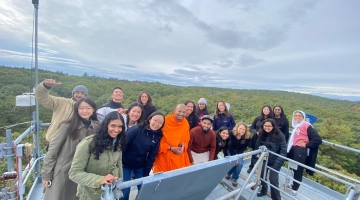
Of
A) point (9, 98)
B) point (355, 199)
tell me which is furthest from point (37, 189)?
point (9, 98)

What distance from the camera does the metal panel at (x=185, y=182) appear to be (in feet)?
5.82

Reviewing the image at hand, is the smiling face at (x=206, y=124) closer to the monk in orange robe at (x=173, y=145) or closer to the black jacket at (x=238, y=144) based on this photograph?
the monk in orange robe at (x=173, y=145)

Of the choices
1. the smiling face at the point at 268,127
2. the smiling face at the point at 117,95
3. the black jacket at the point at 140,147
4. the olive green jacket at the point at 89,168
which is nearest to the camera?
the olive green jacket at the point at 89,168

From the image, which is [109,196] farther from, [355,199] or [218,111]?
[218,111]

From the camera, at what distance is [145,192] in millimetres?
1812

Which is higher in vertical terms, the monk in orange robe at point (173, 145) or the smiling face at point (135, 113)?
the smiling face at point (135, 113)

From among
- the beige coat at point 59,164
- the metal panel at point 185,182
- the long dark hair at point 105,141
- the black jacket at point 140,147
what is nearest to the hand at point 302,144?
the metal panel at point 185,182

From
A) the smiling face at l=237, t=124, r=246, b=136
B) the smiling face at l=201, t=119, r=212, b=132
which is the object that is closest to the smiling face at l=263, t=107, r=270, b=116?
the smiling face at l=237, t=124, r=246, b=136

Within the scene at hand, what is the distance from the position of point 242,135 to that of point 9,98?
89.8 feet

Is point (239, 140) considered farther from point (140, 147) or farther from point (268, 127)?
point (140, 147)

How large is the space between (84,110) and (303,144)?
3658 millimetres

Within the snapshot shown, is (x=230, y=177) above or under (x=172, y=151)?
under

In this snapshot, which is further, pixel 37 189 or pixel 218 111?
pixel 218 111

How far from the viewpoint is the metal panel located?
1774 mm
